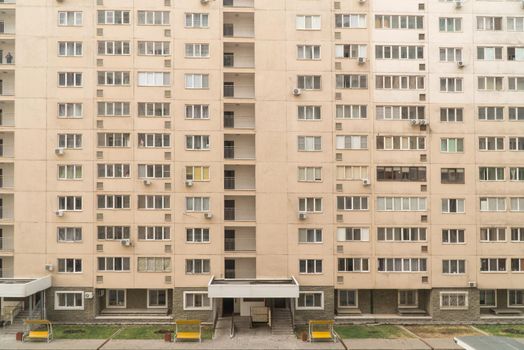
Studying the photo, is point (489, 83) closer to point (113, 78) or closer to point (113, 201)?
point (113, 78)

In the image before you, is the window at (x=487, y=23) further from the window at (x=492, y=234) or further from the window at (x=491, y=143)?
the window at (x=492, y=234)

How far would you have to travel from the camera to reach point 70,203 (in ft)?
111

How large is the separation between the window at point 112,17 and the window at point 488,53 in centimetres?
2761

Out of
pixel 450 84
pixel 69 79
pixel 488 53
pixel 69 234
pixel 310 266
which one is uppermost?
pixel 488 53

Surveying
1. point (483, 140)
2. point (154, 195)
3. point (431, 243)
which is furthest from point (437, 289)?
point (154, 195)

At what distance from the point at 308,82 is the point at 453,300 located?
2025 centimetres

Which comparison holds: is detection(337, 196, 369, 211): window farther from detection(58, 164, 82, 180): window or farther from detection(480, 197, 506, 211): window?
detection(58, 164, 82, 180): window

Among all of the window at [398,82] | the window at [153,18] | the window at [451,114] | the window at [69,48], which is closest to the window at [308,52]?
the window at [398,82]

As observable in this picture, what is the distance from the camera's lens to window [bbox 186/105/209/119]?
3416cm

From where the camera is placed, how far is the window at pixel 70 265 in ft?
110

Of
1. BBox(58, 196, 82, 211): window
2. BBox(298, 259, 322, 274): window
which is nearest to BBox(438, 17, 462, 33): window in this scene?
BBox(298, 259, 322, 274): window

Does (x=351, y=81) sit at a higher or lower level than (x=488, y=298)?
higher

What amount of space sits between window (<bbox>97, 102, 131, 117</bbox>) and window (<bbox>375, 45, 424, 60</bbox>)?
65.1 ft

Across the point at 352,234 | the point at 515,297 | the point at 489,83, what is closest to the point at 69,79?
the point at 352,234
